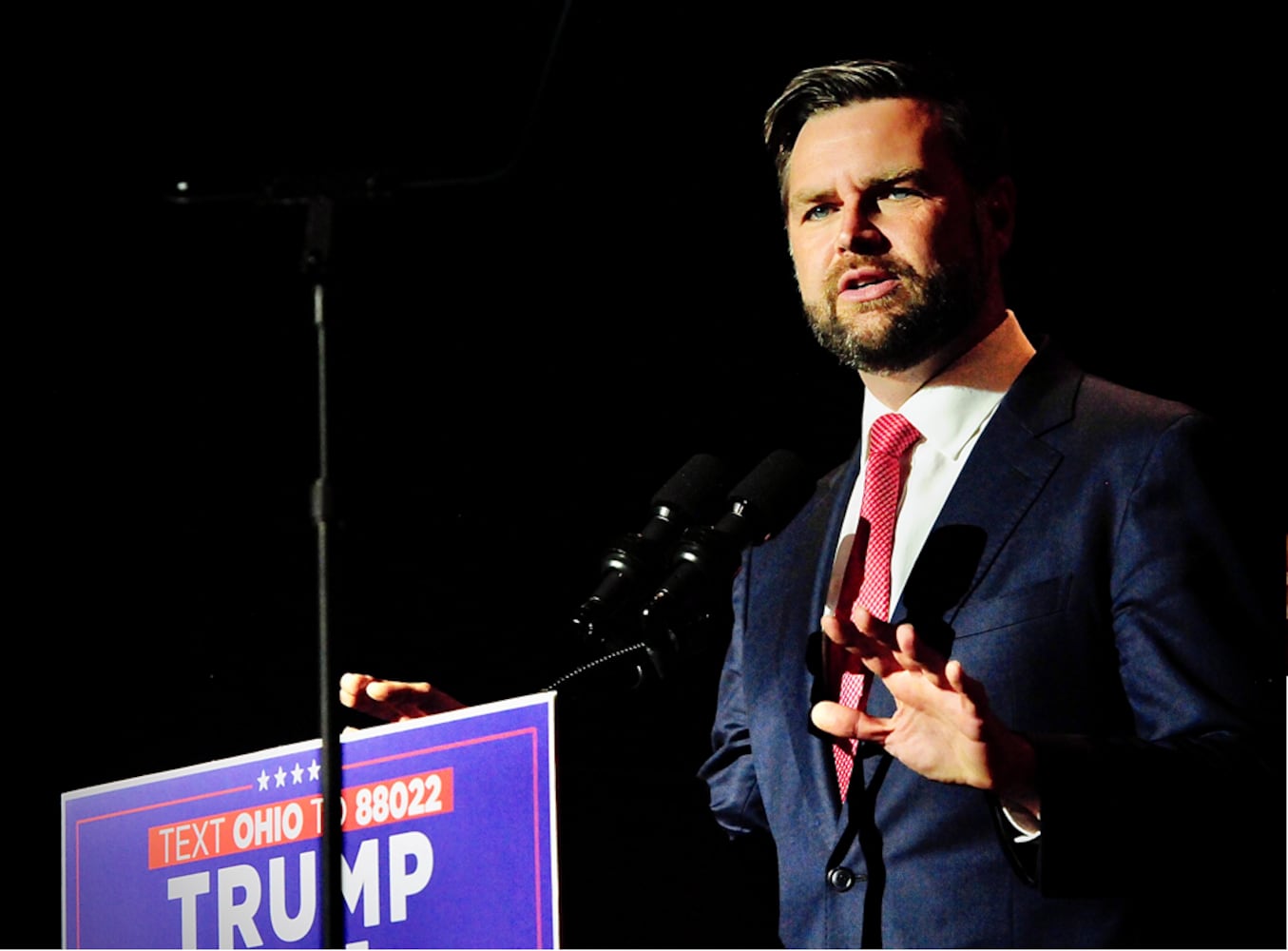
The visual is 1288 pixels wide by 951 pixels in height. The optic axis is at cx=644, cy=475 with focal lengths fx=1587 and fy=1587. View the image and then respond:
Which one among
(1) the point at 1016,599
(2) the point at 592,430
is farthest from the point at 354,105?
(1) the point at 1016,599

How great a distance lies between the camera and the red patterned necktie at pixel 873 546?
2.22m

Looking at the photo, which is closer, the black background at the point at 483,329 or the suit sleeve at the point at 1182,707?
the suit sleeve at the point at 1182,707

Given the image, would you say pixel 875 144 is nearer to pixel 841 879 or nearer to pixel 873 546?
pixel 873 546

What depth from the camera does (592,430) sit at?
3463 millimetres

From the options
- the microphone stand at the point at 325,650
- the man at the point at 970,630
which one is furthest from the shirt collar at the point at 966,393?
the microphone stand at the point at 325,650

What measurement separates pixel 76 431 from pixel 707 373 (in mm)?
1502

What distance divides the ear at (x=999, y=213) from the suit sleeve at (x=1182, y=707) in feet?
1.81

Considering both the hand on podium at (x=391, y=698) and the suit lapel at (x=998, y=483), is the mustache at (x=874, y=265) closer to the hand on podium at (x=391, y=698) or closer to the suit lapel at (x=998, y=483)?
the suit lapel at (x=998, y=483)

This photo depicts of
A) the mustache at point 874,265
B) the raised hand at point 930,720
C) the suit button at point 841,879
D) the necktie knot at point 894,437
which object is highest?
the mustache at point 874,265

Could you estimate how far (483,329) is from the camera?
358cm

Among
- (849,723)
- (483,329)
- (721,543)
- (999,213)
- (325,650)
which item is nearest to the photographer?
(325,650)

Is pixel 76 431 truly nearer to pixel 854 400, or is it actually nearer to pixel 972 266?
pixel 854 400

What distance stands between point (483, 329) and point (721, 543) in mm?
1594

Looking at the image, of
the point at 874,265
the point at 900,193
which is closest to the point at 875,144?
the point at 900,193
